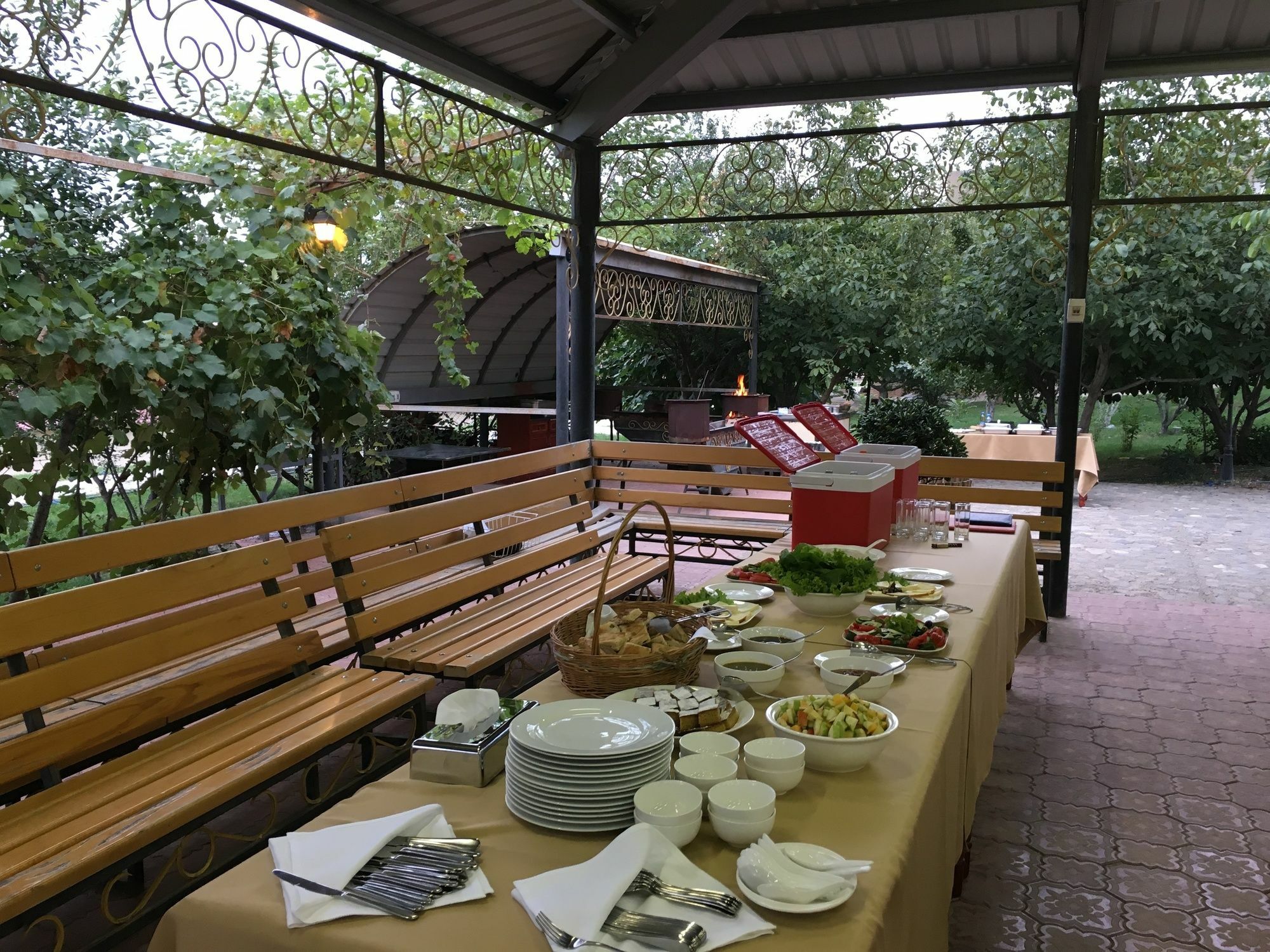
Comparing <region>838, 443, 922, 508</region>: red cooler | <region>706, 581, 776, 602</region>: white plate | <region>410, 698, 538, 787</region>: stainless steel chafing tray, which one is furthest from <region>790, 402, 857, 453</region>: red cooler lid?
<region>410, 698, 538, 787</region>: stainless steel chafing tray

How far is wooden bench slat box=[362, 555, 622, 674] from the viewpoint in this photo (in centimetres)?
367

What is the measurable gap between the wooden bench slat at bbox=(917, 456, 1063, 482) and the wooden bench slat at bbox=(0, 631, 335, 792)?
158 inches

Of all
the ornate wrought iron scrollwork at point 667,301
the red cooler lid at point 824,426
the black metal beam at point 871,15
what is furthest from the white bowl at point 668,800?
the ornate wrought iron scrollwork at point 667,301

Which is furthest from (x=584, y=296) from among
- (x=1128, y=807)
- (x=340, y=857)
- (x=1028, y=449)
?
(x=1028, y=449)

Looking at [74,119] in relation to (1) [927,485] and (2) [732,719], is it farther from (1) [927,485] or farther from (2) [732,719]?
(2) [732,719]

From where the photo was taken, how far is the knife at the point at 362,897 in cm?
147

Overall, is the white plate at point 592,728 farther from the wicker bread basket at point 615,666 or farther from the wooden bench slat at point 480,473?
the wooden bench slat at point 480,473

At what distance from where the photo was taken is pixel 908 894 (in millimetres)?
1701

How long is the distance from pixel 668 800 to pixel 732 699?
2.07ft

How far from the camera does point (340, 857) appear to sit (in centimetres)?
159

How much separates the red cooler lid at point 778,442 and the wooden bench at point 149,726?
197 centimetres

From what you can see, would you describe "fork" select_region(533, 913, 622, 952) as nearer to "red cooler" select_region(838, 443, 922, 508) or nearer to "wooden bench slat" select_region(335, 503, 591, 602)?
"wooden bench slat" select_region(335, 503, 591, 602)

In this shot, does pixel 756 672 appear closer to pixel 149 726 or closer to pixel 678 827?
pixel 678 827

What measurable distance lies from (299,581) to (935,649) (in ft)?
8.84
